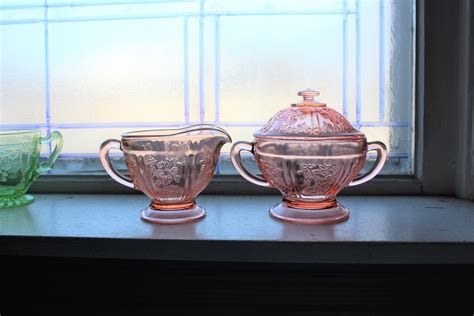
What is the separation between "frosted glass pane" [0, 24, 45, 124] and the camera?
949 millimetres

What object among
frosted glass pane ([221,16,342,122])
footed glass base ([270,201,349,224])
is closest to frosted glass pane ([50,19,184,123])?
frosted glass pane ([221,16,342,122])

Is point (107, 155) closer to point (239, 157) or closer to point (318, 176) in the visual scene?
point (239, 157)

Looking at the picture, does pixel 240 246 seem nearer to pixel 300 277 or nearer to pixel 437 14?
pixel 300 277

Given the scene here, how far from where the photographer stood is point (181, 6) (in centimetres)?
91

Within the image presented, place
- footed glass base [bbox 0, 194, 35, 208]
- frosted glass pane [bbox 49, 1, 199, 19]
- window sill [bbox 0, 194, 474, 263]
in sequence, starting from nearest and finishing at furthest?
window sill [bbox 0, 194, 474, 263] < footed glass base [bbox 0, 194, 35, 208] < frosted glass pane [bbox 49, 1, 199, 19]

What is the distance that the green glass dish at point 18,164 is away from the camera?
0.80 meters

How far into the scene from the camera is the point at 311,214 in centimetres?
69

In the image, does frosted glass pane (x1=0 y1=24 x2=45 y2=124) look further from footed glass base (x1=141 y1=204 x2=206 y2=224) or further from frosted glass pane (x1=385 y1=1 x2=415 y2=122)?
frosted glass pane (x1=385 y1=1 x2=415 y2=122)

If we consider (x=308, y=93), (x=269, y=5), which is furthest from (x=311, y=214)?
(x=269, y=5)

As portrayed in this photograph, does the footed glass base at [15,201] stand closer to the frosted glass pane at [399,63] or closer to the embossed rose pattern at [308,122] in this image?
the embossed rose pattern at [308,122]

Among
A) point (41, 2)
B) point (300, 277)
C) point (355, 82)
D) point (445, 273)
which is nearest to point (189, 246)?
point (300, 277)

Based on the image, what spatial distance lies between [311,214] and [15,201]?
0.50 m

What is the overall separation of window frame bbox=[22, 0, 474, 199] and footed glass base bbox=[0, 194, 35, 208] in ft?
1.17

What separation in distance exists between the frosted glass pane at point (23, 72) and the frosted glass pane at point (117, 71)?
0.03 m
